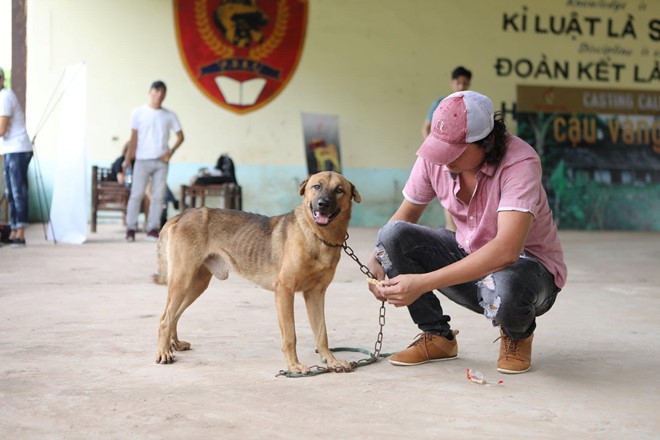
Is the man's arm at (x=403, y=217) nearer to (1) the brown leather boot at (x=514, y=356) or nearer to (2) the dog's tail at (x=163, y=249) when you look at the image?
(1) the brown leather boot at (x=514, y=356)

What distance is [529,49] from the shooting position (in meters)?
13.1

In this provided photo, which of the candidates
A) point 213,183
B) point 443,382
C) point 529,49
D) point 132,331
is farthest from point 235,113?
point 443,382

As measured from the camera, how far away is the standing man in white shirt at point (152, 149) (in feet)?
30.6

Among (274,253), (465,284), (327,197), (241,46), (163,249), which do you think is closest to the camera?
(327,197)

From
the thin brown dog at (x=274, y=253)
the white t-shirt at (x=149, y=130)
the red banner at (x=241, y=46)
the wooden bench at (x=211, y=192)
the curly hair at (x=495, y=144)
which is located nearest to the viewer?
the curly hair at (x=495, y=144)

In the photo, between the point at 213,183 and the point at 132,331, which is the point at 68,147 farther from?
the point at 132,331

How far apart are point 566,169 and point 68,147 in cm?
811

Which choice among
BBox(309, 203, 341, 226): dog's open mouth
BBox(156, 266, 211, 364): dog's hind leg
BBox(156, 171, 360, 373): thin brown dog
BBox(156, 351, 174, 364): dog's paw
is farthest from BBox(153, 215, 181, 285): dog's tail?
BBox(309, 203, 341, 226): dog's open mouth

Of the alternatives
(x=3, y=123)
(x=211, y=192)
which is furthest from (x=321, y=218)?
(x=211, y=192)

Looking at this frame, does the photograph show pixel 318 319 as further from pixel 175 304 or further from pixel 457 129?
pixel 457 129

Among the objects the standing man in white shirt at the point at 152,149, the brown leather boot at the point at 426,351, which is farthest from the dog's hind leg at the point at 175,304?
→ the standing man in white shirt at the point at 152,149

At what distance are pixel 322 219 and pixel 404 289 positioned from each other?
53cm

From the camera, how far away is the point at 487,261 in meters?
3.01

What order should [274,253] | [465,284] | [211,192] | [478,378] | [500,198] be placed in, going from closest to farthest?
1. [500,198]
2. [478,378]
3. [465,284]
4. [274,253]
5. [211,192]
